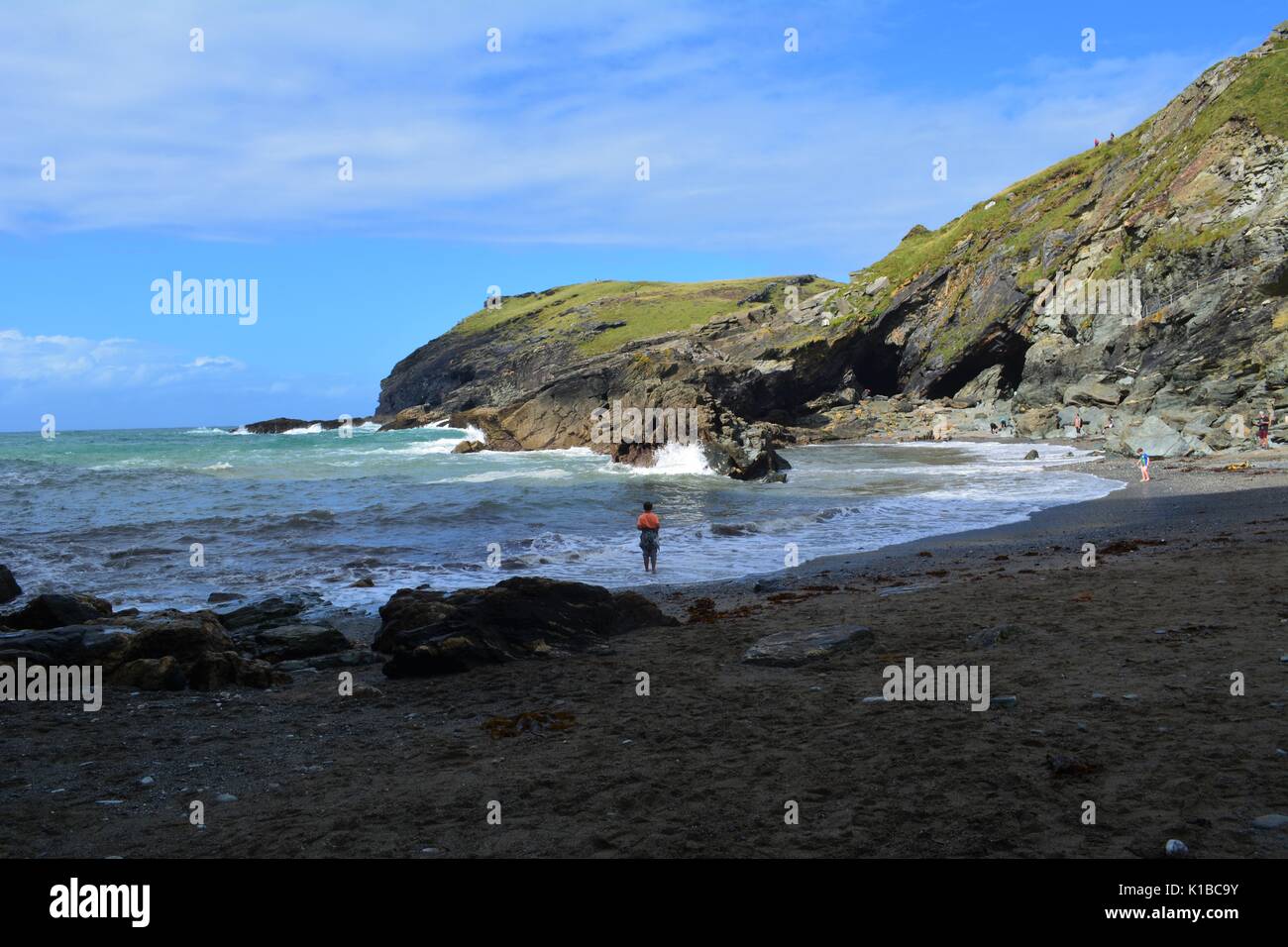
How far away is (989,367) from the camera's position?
251 ft

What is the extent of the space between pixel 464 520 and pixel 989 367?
61857 mm

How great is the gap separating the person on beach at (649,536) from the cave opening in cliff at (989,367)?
2450 inches

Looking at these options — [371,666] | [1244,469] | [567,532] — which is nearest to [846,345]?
[1244,469]

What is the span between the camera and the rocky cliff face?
158 feet

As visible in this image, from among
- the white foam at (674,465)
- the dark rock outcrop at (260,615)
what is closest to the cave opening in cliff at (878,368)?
the white foam at (674,465)

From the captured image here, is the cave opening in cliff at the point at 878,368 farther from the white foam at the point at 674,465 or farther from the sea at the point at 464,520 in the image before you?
the white foam at the point at 674,465
